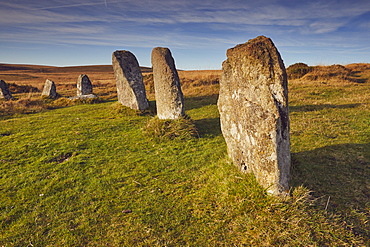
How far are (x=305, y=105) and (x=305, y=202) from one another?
11.8m

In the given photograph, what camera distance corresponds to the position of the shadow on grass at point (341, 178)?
179 inches

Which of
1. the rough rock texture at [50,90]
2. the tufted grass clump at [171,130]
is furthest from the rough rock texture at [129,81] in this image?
the rough rock texture at [50,90]

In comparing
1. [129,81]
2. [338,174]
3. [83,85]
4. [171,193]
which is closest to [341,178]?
[338,174]

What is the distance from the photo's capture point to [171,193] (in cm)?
557

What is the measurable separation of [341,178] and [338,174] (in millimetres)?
207

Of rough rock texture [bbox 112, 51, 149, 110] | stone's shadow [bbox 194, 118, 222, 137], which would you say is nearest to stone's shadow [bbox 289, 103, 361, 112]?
stone's shadow [bbox 194, 118, 222, 137]

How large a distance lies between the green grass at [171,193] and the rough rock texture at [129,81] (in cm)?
427

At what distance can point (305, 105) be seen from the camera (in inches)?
574

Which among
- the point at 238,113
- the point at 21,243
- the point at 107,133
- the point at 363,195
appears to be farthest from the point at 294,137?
the point at 21,243

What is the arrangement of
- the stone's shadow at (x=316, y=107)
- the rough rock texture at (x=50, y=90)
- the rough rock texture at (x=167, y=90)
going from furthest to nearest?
the rough rock texture at (x=50, y=90) → the stone's shadow at (x=316, y=107) → the rough rock texture at (x=167, y=90)

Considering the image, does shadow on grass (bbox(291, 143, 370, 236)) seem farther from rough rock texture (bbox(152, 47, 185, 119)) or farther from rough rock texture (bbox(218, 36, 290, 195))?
rough rock texture (bbox(152, 47, 185, 119))

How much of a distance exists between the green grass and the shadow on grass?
1.0 inches

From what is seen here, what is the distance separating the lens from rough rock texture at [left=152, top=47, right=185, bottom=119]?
397 inches

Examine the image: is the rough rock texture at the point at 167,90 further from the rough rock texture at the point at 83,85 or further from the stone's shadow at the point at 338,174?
the rough rock texture at the point at 83,85
